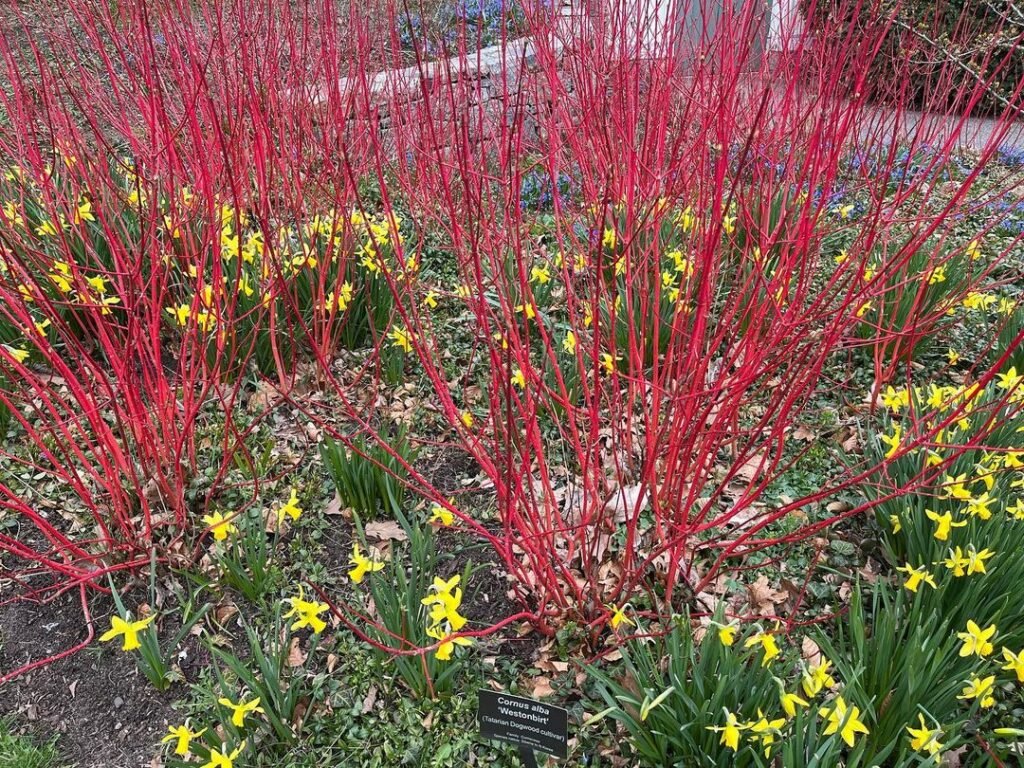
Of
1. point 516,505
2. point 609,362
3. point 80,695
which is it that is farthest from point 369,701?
point 609,362

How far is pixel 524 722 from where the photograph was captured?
1552 mm

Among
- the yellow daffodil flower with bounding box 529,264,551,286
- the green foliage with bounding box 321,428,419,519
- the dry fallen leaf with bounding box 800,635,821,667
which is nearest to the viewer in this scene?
the dry fallen leaf with bounding box 800,635,821,667

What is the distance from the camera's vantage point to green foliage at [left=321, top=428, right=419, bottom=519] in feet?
7.22

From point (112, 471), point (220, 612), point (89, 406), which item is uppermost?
point (89, 406)

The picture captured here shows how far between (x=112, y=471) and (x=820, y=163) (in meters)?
2.14

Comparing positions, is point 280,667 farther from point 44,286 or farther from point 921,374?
point 921,374

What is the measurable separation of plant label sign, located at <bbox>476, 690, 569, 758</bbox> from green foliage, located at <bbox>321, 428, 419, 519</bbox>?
736 millimetres

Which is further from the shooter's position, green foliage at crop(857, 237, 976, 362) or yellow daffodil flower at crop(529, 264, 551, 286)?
yellow daffodil flower at crop(529, 264, 551, 286)

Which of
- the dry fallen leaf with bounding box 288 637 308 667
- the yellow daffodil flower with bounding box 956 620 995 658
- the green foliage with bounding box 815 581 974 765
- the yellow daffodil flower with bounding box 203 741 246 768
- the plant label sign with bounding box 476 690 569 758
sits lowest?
the dry fallen leaf with bounding box 288 637 308 667

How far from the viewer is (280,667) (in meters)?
1.77

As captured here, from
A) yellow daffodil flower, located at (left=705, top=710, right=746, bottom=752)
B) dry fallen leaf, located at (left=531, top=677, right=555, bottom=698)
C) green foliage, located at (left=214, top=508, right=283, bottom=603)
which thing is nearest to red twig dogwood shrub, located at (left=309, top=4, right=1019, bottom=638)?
dry fallen leaf, located at (left=531, top=677, right=555, bottom=698)

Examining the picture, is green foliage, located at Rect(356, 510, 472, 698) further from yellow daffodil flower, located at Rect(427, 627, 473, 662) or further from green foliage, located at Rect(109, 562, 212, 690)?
green foliage, located at Rect(109, 562, 212, 690)

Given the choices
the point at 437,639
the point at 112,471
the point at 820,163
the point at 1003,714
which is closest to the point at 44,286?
the point at 112,471

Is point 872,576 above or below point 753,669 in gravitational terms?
below
